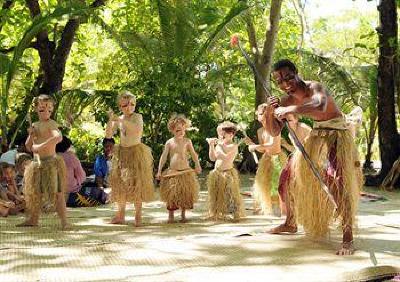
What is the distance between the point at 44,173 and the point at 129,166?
681 mm

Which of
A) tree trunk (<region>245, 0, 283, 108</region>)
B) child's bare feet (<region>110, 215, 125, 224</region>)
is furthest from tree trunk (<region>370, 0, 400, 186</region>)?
child's bare feet (<region>110, 215, 125, 224</region>)

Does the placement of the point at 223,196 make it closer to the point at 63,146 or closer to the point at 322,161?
the point at 322,161

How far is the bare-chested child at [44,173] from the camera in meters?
4.68

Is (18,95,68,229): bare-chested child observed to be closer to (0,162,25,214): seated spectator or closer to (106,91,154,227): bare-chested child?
(106,91,154,227): bare-chested child

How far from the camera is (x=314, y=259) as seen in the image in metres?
3.32

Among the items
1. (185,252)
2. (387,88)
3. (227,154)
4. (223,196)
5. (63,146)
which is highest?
(387,88)

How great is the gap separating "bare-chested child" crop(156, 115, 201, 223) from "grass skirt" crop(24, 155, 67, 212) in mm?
903

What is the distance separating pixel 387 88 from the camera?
8.53 metres

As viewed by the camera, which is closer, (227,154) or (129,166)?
(129,166)

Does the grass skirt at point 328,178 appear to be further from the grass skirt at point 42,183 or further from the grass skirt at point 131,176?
the grass skirt at point 42,183

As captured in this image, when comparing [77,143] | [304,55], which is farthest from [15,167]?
[304,55]

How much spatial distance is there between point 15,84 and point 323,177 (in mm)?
8701

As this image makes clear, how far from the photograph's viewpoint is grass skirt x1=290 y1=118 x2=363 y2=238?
362 cm

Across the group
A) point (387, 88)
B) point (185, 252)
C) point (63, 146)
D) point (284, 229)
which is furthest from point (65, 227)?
point (387, 88)
